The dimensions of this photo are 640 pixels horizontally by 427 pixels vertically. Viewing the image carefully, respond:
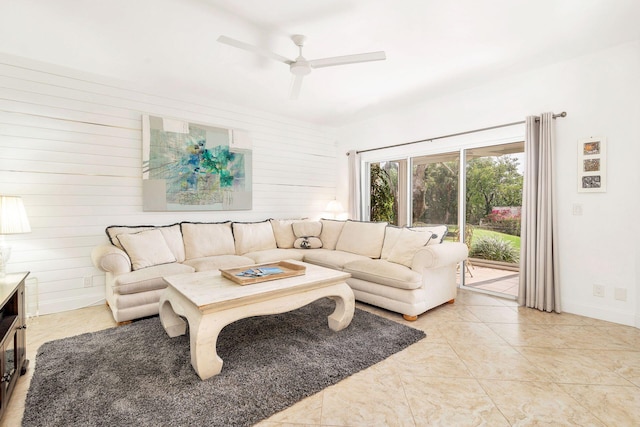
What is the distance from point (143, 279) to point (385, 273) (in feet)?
7.63

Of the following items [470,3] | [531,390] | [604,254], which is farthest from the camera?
[604,254]

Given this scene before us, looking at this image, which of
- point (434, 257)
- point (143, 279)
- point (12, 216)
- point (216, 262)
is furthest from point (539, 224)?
point (12, 216)

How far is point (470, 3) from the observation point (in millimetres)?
2248

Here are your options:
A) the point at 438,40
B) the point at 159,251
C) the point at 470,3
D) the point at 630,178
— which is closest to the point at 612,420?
the point at 630,178

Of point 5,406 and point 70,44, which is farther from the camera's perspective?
point 70,44

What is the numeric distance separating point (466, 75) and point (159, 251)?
3945 mm

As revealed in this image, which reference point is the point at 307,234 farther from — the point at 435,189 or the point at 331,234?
the point at 435,189

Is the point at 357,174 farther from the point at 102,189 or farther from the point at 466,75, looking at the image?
the point at 102,189

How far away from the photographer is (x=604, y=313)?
299cm

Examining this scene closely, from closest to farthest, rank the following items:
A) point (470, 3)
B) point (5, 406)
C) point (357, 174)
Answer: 1. point (5, 406)
2. point (470, 3)
3. point (357, 174)

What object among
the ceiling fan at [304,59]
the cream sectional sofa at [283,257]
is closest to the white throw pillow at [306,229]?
the cream sectional sofa at [283,257]

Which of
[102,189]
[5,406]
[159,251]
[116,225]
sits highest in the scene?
[102,189]

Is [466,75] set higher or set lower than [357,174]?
higher

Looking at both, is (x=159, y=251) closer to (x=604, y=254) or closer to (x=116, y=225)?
(x=116, y=225)
